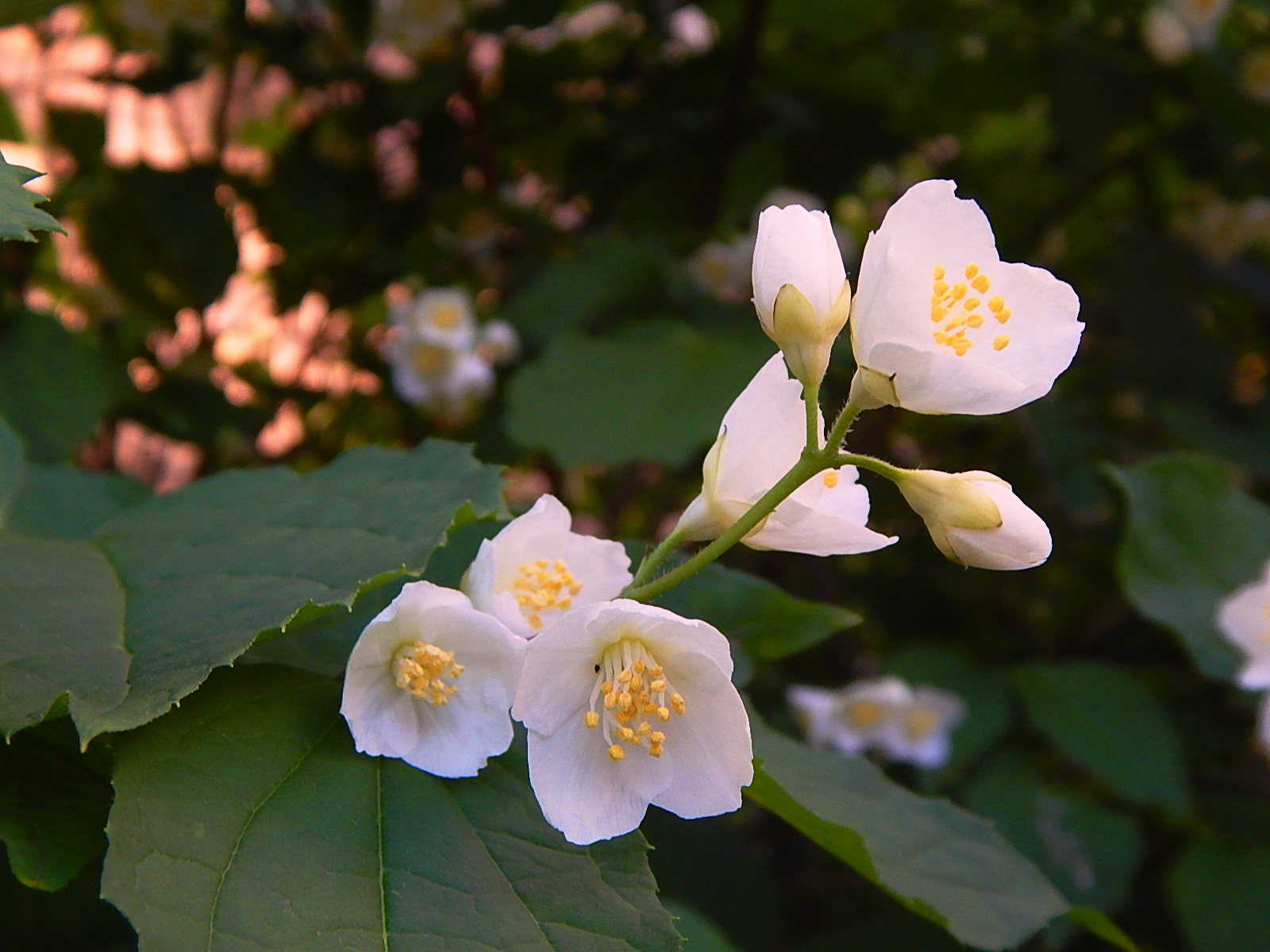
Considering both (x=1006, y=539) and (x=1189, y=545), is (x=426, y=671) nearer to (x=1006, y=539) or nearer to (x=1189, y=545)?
(x=1006, y=539)

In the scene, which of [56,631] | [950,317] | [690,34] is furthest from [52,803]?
[690,34]

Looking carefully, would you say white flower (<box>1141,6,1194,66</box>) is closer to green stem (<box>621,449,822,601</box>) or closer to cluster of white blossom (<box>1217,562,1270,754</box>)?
cluster of white blossom (<box>1217,562,1270,754</box>)

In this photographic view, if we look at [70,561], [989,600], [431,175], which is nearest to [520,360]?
[431,175]

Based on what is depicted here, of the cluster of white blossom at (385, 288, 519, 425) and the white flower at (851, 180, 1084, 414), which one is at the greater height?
the white flower at (851, 180, 1084, 414)

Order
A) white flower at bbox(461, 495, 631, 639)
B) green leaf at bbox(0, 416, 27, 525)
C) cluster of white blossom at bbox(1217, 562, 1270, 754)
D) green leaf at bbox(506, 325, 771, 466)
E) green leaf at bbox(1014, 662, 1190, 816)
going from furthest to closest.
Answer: green leaf at bbox(1014, 662, 1190, 816) → green leaf at bbox(506, 325, 771, 466) → cluster of white blossom at bbox(1217, 562, 1270, 754) → green leaf at bbox(0, 416, 27, 525) → white flower at bbox(461, 495, 631, 639)

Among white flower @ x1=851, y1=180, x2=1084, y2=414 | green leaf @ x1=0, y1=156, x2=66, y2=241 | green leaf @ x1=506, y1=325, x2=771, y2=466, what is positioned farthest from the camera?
green leaf @ x1=506, y1=325, x2=771, y2=466

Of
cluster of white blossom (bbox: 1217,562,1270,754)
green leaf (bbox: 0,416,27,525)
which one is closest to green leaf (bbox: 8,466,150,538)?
green leaf (bbox: 0,416,27,525)
